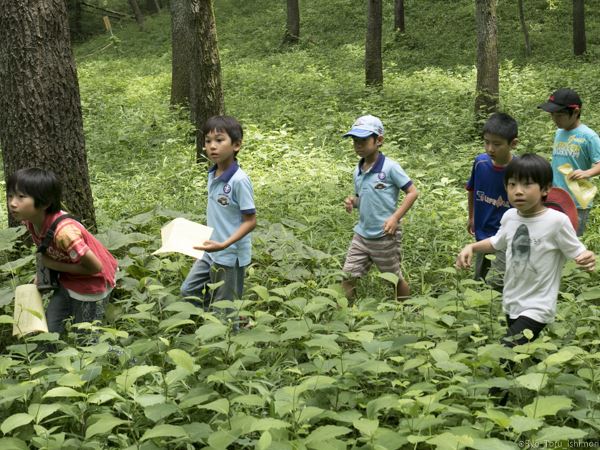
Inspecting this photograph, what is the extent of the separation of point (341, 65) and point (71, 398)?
17.8 m

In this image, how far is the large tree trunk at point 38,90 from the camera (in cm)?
520

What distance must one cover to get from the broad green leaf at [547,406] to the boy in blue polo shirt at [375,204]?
2284mm

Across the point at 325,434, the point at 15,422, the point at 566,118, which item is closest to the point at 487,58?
the point at 566,118

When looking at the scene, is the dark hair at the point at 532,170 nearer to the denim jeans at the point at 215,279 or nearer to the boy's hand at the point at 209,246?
the boy's hand at the point at 209,246

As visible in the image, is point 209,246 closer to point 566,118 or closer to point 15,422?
point 15,422

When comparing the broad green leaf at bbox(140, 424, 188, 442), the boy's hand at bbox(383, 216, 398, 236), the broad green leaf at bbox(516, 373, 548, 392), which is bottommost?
the boy's hand at bbox(383, 216, 398, 236)

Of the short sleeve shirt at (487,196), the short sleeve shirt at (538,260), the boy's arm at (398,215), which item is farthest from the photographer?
the boy's arm at (398,215)

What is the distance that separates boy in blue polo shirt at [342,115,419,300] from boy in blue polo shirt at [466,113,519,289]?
0.48 metres

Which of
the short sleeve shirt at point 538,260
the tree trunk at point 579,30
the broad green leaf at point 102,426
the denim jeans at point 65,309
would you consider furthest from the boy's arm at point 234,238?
the tree trunk at point 579,30

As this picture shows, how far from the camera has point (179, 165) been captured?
9.19 meters

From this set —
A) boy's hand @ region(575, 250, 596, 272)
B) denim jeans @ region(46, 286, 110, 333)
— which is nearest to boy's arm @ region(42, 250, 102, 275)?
denim jeans @ region(46, 286, 110, 333)

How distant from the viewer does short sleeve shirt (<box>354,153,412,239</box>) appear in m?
5.16

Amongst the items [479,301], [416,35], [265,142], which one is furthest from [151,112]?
[416,35]

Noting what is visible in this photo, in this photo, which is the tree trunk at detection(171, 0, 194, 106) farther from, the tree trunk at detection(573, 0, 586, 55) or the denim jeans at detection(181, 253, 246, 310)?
the tree trunk at detection(573, 0, 586, 55)
